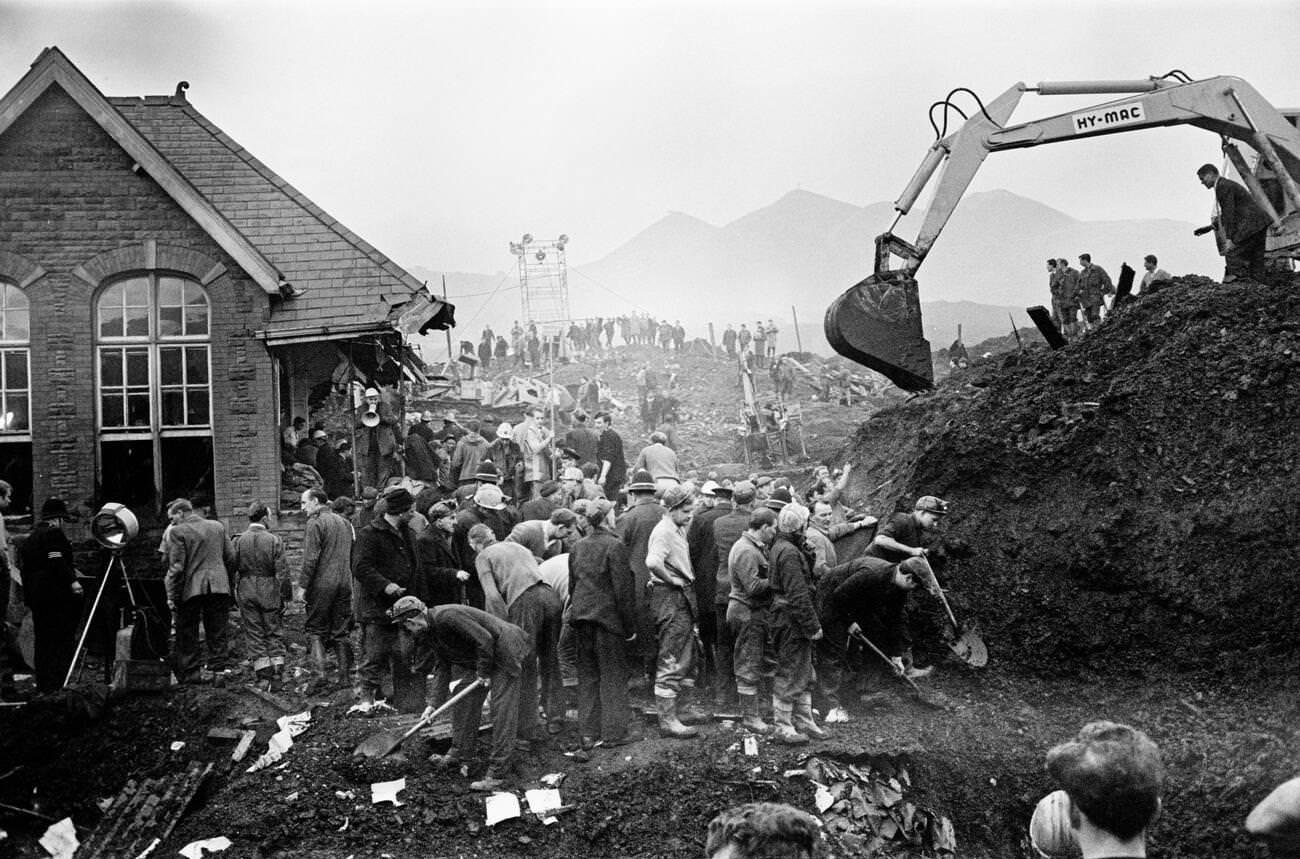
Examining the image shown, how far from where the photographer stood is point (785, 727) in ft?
29.0

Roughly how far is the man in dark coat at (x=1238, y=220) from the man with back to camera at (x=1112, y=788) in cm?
1059

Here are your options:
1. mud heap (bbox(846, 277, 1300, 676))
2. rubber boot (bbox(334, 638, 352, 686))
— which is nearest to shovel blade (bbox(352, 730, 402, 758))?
rubber boot (bbox(334, 638, 352, 686))

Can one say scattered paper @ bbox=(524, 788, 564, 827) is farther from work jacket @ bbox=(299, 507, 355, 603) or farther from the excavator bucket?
the excavator bucket

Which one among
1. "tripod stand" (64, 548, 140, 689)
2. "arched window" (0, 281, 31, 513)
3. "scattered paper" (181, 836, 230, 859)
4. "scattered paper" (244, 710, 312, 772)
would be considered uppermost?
"arched window" (0, 281, 31, 513)

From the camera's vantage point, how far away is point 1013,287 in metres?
98.3

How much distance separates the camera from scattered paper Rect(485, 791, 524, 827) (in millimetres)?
8031

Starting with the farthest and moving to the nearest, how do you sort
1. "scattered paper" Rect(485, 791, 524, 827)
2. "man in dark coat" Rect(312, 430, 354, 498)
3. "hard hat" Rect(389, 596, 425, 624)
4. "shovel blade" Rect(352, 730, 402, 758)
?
"man in dark coat" Rect(312, 430, 354, 498), "shovel blade" Rect(352, 730, 402, 758), "hard hat" Rect(389, 596, 425, 624), "scattered paper" Rect(485, 791, 524, 827)

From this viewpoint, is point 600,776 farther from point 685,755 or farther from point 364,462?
point 364,462

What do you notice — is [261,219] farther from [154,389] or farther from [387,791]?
[387,791]

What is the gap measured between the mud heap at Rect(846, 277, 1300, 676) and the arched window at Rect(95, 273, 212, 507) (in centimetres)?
955

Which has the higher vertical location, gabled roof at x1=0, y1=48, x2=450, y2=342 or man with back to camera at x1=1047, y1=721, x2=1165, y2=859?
gabled roof at x1=0, y1=48, x2=450, y2=342

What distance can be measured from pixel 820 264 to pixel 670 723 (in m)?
106

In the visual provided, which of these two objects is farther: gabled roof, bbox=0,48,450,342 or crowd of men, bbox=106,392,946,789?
gabled roof, bbox=0,48,450,342

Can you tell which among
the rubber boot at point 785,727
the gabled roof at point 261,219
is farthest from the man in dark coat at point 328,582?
the rubber boot at point 785,727
